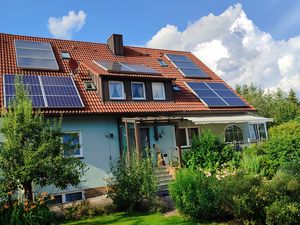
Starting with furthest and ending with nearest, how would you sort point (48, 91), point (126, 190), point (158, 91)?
1. point (158, 91)
2. point (48, 91)
3. point (126, 190)

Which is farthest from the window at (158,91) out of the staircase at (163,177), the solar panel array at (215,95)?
the staircase at (163,177)

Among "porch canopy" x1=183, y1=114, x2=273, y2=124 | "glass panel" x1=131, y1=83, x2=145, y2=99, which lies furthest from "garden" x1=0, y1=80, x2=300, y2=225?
"glass panel" x1=131, y1=83, x2=145, y2=99

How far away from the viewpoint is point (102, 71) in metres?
20.9

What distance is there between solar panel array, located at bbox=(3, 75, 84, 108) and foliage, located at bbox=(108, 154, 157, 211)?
19.2 feet

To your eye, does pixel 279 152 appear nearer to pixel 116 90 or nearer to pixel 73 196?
pixel 116 90

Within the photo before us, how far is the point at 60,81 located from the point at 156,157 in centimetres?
784

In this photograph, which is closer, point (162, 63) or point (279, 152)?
point (279, 152)

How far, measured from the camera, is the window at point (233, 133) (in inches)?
997

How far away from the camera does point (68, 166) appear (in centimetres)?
1179

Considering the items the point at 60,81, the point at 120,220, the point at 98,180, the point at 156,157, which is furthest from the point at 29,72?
the point at 120,220

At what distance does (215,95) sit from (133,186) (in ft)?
43.1

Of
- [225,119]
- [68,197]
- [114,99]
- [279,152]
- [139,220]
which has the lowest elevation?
[139,220]

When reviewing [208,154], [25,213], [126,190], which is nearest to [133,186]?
[126,190]

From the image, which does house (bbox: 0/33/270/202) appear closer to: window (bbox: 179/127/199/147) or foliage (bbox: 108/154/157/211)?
window (bbox: 179/127/199/147)
